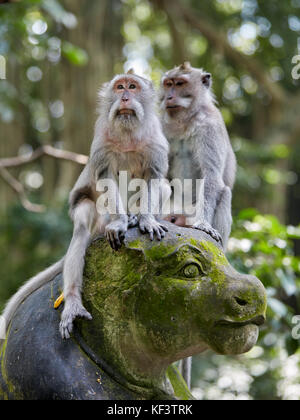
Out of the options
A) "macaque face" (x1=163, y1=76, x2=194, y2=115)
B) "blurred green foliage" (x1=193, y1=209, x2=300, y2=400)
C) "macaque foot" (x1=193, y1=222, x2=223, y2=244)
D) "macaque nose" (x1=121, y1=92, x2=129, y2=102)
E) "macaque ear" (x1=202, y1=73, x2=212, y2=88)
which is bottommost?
"blurred green foliage" (x1=193, y1=209, x2=300, y2=400)

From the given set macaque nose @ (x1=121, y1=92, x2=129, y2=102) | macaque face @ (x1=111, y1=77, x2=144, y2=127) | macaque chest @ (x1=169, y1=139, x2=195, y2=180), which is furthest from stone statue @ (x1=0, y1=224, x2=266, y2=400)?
macaque chest @ (x1=169, y1=139, x2=195, y2=180)

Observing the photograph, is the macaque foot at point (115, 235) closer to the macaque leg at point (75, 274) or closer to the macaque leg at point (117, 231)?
the macaque leg at point (117, 231)

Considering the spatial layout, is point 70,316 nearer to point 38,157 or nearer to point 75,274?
point 75,274

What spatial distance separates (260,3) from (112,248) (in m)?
12.9

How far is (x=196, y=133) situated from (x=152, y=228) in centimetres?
207

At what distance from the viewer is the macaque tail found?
337cm

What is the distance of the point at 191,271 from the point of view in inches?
109

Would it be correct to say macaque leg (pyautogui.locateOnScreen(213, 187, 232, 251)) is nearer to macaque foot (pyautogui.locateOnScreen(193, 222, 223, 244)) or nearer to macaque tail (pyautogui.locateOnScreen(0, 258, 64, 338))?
macaque foot (pyautogui.locateOnScreen(193, 222, 223, 244))

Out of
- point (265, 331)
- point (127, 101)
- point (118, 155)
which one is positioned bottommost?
point (265, 331)

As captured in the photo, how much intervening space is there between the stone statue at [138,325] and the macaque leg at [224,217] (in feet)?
4.32

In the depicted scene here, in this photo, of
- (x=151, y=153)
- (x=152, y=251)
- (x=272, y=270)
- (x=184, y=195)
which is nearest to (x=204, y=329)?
(x=152, y=251)

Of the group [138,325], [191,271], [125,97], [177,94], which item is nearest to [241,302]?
[191,271]

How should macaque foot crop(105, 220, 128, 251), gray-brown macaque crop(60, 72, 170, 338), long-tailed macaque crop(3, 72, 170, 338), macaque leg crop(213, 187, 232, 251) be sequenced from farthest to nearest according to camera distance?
macaque leg crop(213, 187, 232, 251), gray-brown macaque crop(60, 72, 170, 338), long-tailed macaque crop(3, 72, 170, 338), macaque foot crop(105, 220, 128, 251)

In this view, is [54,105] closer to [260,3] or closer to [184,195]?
[260,3]
